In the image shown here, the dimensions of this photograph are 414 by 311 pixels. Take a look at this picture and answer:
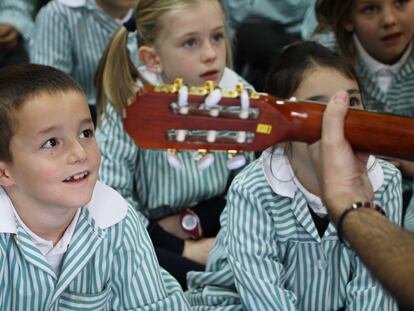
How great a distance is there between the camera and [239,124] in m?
0.93

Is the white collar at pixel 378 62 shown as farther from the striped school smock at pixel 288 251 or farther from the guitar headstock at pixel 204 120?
the guitar headstock at pixel 204 120

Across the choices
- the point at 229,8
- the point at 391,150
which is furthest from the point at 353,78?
the point at 229,8

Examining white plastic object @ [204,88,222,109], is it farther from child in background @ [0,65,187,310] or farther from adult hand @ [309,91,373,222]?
child in background @ [0,65,187,310]

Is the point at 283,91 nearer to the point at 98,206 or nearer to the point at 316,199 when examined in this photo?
the point at 316,199

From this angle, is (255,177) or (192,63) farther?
(192,63)

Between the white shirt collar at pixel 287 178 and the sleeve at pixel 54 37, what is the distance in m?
0.88

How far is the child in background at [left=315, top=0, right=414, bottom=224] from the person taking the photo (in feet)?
5.63

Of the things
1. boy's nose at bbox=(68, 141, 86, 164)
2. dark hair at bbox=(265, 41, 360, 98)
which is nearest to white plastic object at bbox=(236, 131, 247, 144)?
boy's nose at bbox=(68, 141, 86, 164)

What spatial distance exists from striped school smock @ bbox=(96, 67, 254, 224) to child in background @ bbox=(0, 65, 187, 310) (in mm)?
408

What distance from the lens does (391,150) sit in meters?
0.99

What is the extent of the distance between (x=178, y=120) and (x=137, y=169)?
0.76 m

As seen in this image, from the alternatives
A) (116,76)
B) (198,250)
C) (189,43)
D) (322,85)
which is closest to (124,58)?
(116,76)

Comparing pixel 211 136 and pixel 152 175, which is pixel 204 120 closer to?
pixel 211 136

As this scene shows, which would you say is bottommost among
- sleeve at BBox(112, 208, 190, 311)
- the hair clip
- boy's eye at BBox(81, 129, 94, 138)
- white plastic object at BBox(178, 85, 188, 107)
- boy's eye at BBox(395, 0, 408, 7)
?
sleeve at BBox(112, 208, 190, 311)
